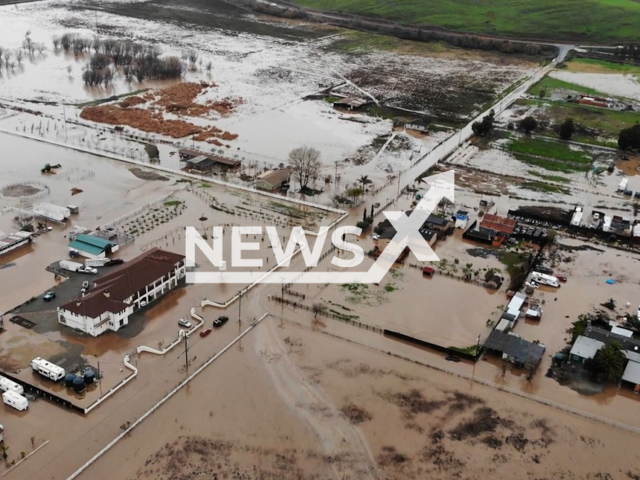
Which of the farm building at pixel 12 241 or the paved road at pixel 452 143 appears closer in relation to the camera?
the farm building at pixel 12 241

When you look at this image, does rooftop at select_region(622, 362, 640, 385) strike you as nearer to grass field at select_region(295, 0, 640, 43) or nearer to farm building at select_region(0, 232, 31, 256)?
farm building at select_region(0, 232, 31, 256)

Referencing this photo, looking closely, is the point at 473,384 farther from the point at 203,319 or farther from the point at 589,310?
the point at 203,319

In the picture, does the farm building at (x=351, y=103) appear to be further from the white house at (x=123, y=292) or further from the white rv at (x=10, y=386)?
the white rv at (x=10, y=386)

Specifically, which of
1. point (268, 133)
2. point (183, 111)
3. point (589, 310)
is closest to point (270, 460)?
point (589, 310)

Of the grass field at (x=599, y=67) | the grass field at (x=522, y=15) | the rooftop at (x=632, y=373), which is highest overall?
the grass field at (x=522, y=15)

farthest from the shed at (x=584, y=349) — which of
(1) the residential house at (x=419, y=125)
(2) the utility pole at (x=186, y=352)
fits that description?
(1) the residential house at (x=419, y=125)

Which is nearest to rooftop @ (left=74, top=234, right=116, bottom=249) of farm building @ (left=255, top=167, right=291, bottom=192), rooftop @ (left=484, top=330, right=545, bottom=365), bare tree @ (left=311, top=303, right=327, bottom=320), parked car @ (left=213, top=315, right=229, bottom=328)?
parked car @ (left=213, top=315, right=229, bottom=328)
